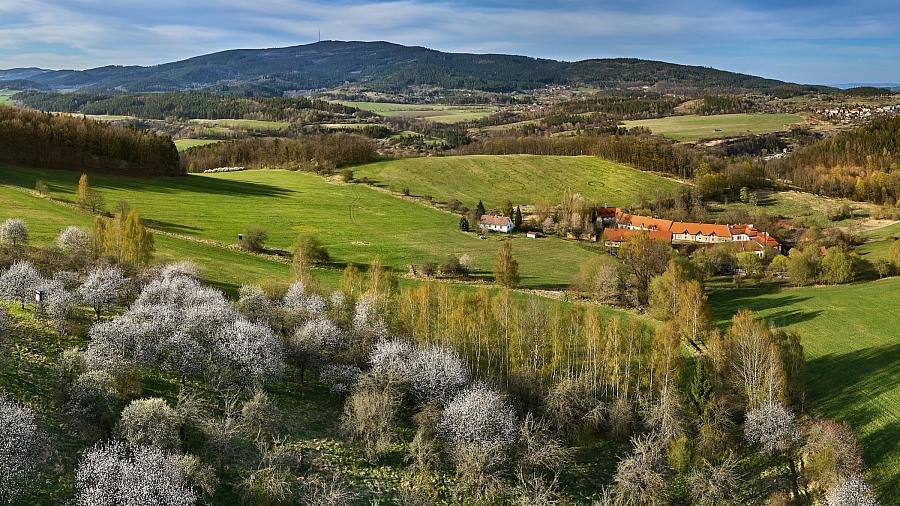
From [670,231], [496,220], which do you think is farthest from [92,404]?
[670,231]

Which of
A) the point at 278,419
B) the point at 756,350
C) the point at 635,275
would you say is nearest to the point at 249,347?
the point at 278,419

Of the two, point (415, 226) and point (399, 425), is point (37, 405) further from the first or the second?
point (415, 226)

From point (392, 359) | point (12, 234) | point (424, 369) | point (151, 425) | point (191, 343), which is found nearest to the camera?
point (151, 425)

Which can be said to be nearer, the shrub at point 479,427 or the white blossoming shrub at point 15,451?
the white blossoming shrub at point 15,451

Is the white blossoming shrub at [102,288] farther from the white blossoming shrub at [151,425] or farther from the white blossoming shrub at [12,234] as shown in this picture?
the white blossoming shrub at [151,425]

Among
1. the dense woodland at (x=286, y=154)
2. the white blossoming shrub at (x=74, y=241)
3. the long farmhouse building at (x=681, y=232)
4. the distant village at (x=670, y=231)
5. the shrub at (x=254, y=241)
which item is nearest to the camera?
the white blossoming shrub at (x=74, y=241)

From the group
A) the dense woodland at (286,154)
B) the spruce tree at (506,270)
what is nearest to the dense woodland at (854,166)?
the spruce tree at (506,270)

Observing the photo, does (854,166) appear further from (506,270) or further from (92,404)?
(92,404)
